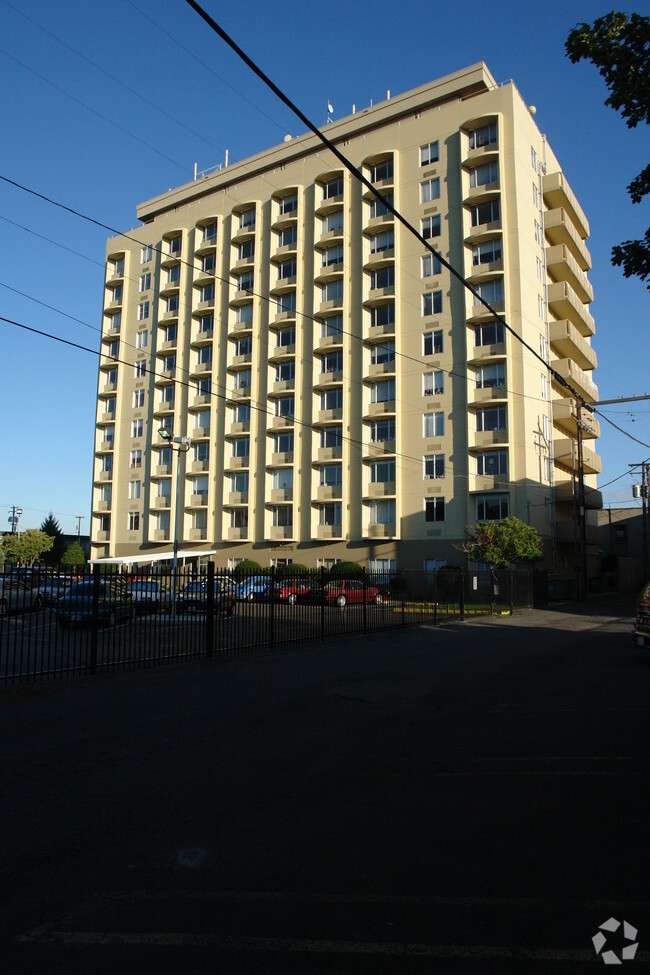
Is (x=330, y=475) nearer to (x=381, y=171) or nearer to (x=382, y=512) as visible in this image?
(x=382, y=512)

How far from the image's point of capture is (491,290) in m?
43.9

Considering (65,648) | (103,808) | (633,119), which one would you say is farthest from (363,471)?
(103,808)

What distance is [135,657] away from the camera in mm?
13641

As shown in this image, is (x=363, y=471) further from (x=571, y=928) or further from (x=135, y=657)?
(x=571, y=928)

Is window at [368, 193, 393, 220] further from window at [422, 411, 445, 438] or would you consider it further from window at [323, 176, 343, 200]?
window at [422, 411, 445, 438]

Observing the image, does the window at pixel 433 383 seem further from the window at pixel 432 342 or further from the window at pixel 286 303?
the window at pixel 286 303

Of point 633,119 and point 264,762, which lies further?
point 633,119

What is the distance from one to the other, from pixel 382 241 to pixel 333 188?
6.88 m

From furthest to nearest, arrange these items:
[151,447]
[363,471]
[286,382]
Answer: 1. [151,447]
2. [286,382]
3. [363,471]

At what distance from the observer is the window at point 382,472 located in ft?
154

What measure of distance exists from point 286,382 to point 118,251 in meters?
24.5

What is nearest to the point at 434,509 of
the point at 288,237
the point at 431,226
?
the point at 431,226

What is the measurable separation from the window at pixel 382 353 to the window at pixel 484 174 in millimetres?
11567

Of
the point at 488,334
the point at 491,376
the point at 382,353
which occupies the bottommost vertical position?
the point at 491,376
